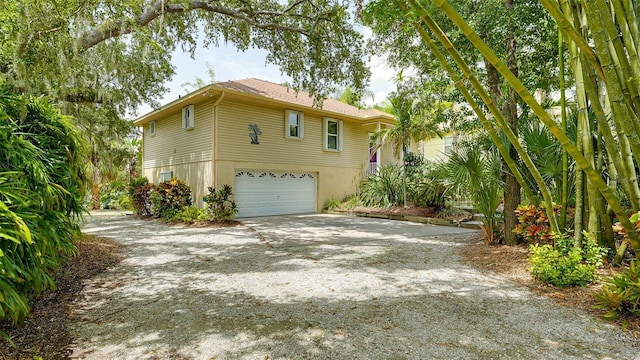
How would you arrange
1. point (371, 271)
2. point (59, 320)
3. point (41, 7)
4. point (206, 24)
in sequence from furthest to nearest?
point (206, 24) → point (371, 271) → point (41, 7) → point (59, 320)

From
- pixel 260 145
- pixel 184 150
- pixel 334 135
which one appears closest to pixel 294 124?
pixel 260 145

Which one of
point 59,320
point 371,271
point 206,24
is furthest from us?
point 206,24

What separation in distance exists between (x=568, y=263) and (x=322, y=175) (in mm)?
10662

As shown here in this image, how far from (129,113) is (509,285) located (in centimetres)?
1026

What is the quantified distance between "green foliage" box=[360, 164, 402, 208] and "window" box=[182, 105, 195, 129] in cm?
727

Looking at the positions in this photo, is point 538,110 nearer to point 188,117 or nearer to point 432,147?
point 188,117

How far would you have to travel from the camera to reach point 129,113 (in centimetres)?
962

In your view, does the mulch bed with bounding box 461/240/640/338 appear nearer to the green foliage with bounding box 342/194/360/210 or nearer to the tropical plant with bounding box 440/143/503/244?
the tropical plant with bounding box 440/143/503/244

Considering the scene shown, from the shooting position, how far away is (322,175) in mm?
13984

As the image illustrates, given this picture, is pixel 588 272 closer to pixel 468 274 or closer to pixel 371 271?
pixel 468 274

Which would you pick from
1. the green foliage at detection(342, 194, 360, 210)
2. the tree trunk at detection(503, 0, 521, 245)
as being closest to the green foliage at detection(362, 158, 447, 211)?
the green foliage at detection(342, 194, 360, 210)

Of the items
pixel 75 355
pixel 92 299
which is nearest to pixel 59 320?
pixel 92 299

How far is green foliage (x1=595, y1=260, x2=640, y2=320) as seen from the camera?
2.91 metres

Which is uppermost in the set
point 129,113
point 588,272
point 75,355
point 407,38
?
point 407,38
